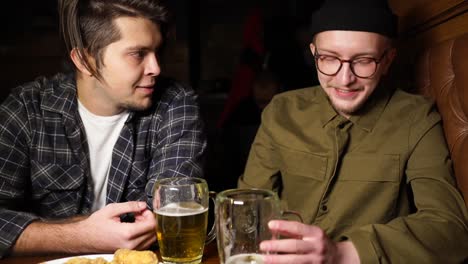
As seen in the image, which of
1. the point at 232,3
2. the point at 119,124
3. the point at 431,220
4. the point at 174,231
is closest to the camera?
the point at 174,231

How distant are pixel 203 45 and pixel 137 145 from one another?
3.90 metres

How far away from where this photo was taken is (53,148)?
5.24 feet

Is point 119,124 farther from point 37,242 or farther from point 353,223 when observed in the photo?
point 353,223

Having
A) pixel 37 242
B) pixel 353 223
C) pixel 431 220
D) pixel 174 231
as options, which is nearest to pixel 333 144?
pixel 353 223

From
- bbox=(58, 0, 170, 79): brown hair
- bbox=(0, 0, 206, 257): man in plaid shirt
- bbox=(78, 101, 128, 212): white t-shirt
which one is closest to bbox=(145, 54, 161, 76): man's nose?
bbox=(0, 0, 206, 257): man in plaid shirt

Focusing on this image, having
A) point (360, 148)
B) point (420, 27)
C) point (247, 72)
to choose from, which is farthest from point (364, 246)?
point (247, 72)

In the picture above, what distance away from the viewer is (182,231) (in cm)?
99

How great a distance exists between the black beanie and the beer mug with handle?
63 centimetres

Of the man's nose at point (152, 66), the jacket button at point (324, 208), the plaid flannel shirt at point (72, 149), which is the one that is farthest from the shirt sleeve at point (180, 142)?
the jacket button at point (324, 208)

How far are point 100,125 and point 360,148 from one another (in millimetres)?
843

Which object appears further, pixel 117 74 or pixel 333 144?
pixel 117 74

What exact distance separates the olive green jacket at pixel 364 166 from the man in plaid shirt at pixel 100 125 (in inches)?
10.5

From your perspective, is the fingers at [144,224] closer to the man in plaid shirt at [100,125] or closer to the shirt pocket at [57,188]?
the man in plaid shirt at [100,125]

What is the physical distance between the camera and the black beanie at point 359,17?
1318 mm
